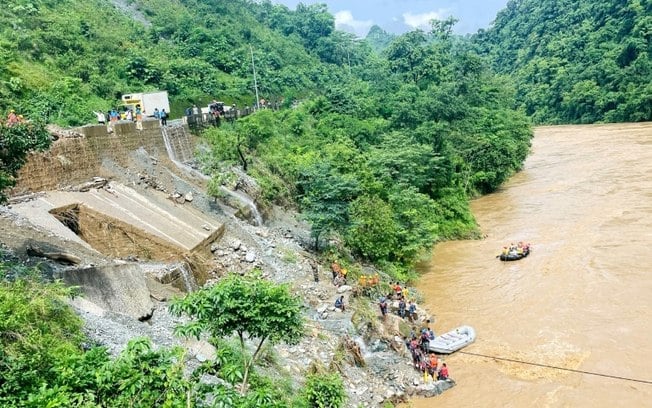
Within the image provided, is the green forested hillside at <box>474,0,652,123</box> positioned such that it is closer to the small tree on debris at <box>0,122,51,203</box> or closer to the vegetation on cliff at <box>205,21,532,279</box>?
the vegetation on cliff at <box>205,21,532,279</box>

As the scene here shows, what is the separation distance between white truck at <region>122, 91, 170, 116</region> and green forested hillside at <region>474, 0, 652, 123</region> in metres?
57.8

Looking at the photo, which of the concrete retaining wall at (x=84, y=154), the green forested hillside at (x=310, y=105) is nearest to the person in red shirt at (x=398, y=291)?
the green forested hillside at (x=310, y=105)

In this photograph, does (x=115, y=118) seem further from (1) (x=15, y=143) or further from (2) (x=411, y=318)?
Answer: (2) (x=411, y=318)

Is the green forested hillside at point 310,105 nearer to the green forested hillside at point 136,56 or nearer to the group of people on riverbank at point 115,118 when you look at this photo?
the green forested hillside at point 136,56

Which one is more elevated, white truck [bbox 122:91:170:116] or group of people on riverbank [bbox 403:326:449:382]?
white truck [bbox 122:91:170:116]

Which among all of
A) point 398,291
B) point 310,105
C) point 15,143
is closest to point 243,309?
point 15,143

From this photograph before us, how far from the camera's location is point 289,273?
19094mm

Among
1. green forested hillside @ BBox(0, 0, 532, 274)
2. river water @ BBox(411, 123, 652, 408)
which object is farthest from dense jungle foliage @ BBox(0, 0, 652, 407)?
river water @ BBox(411, 123, 652, 408)

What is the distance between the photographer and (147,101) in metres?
26.1

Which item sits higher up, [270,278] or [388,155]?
[388,155]

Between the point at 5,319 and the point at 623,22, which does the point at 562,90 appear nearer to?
the point at 623,22

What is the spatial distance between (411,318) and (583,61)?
7307cm

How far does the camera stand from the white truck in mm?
25875

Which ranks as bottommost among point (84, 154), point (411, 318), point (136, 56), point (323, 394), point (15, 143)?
point (411, 318)
